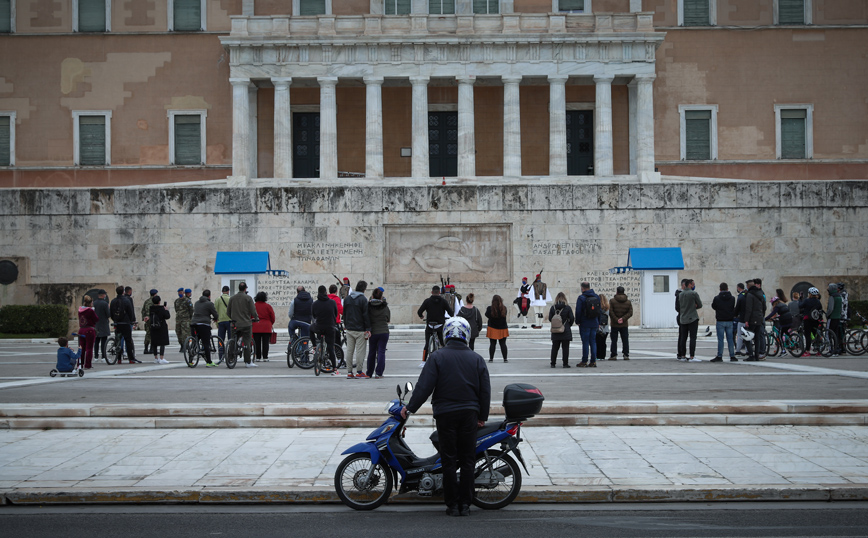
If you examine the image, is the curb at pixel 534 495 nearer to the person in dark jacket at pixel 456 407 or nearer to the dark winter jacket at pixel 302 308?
the person in dark jacket at pixel 456 407

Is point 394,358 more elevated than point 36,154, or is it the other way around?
point 36,154

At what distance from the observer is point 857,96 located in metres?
44.8

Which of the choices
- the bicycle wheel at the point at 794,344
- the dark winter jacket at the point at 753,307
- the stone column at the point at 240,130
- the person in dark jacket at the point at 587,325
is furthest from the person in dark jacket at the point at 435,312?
the stone column at the point at 240,130

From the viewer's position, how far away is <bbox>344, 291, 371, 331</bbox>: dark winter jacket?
16016mm

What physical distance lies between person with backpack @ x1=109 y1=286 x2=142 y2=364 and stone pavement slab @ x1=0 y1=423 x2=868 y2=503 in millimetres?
8743

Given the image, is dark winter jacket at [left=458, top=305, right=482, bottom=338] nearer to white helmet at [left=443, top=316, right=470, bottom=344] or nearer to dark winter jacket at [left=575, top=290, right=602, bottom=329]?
dark winter jacket at [left=575, top=290, right=602, bottom=329]

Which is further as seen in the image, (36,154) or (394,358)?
(36,154)

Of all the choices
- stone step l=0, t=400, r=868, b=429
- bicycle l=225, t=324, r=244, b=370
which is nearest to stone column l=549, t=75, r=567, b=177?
bicycle l=225, t=324, r=244, b=370

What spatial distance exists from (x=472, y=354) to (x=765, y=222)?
27103mm

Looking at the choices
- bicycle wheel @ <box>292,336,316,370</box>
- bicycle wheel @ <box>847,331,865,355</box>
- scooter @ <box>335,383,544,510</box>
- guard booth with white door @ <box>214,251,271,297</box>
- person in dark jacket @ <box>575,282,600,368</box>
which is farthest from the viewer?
guard booth with white door @ <box>214,251,271,297</box>

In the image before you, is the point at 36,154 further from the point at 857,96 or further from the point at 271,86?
the point at 857,96

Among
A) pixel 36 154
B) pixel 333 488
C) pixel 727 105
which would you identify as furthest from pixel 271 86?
pixel 333 488

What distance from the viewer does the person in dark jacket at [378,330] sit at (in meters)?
16.1

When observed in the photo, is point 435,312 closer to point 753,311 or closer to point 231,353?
point 231,353
